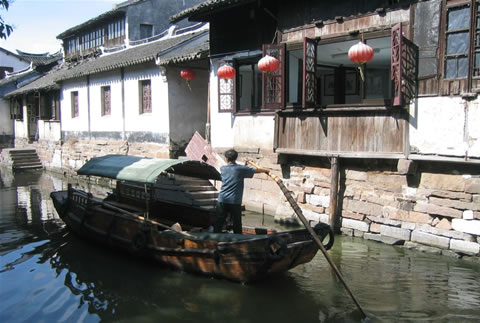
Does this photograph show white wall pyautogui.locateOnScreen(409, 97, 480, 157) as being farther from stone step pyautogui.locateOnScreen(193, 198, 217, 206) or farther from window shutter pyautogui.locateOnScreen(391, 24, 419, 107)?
stone step pyautogui.locateOnScreen(193, 198, 217, 206)

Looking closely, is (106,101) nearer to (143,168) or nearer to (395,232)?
(143,168)

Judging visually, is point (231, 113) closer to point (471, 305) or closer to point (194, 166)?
point (194, 166)

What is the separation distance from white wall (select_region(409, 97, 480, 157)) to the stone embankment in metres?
0.43

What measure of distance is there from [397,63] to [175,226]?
4883 mm

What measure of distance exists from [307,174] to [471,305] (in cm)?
470

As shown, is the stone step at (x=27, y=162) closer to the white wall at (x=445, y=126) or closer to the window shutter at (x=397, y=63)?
the window shutter at (x=397, y=63)

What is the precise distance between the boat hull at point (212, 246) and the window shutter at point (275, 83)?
368cm

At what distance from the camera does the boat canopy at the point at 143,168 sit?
7.68 metres

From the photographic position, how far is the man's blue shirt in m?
7.08

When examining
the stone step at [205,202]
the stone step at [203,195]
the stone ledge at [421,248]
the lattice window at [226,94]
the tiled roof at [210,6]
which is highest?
the tiled roof at [210,6]

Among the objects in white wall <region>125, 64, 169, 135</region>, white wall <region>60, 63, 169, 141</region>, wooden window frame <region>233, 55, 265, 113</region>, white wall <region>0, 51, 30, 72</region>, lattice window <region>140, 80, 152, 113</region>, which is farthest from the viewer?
white wall <region>0, 51, 30, 72</region>

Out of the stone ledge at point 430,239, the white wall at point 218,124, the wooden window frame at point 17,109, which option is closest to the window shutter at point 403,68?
the stone ledge at point 430,239

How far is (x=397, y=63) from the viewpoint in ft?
25.7

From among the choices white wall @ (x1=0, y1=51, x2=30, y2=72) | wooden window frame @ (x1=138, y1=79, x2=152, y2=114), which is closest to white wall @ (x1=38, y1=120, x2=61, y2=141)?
wooden window frame @ (x1=138, y1=79, x2=152, y2=114)
